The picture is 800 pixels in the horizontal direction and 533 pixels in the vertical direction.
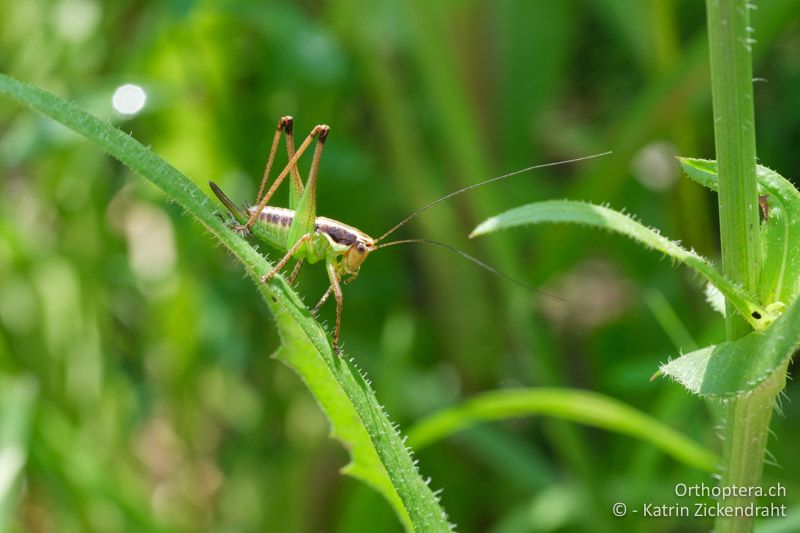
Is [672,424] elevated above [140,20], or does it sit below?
below

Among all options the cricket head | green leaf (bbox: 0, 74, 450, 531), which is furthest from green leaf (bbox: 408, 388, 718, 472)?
green leaf (bbox: 0, 74, 450, 531)

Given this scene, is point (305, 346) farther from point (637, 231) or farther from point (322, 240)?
point (322, 240)

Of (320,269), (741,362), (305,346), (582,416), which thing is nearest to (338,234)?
(305,346)

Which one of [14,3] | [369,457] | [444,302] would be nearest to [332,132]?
[444,302]

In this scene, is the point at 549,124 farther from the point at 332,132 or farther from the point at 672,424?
the point at 672,424

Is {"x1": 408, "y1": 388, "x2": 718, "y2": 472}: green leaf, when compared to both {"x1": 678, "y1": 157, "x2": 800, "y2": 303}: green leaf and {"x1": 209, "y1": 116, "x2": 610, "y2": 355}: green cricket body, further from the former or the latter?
{"x1": 678, "y1": 157, "x2": 800, "y2": 303}: green leaf

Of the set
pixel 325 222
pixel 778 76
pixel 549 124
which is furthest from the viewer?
pixel 549 124

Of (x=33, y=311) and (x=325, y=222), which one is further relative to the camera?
(x=33, y=311)
